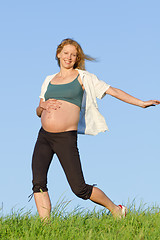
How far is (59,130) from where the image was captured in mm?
5207

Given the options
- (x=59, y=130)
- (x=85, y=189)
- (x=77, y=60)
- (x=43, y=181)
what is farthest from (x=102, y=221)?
(x=77, y=60)

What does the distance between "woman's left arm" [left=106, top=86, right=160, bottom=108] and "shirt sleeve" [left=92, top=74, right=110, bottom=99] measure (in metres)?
0.06

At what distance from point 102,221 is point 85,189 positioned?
1.54 ft

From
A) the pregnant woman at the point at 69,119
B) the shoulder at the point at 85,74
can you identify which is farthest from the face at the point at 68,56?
the shoulder at the point at 85,74

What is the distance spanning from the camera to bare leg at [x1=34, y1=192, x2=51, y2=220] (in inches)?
206

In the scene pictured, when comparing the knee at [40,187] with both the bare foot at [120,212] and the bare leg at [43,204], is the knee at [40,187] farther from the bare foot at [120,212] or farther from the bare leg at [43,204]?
the bare foot at [120,212]

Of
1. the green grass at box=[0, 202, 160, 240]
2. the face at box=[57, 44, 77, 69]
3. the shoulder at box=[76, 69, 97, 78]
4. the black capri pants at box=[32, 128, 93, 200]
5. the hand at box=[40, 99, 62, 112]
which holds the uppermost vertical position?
the face at box=[57, 44, 77, 69]

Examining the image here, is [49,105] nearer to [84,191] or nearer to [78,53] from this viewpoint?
[78,53]

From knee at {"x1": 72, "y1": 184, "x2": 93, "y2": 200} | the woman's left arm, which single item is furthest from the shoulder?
knee at {"x1": 72, "y1": 184, "x2": 93, "y2": 200}

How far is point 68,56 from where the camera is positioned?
5.44m

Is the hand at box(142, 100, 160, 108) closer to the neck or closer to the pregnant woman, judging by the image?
the pregnant woman

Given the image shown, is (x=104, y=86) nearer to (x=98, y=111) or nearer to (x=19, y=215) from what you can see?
(x=98, y=111)

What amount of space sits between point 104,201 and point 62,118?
4.28 feet

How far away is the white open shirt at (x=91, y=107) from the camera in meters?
5.48
